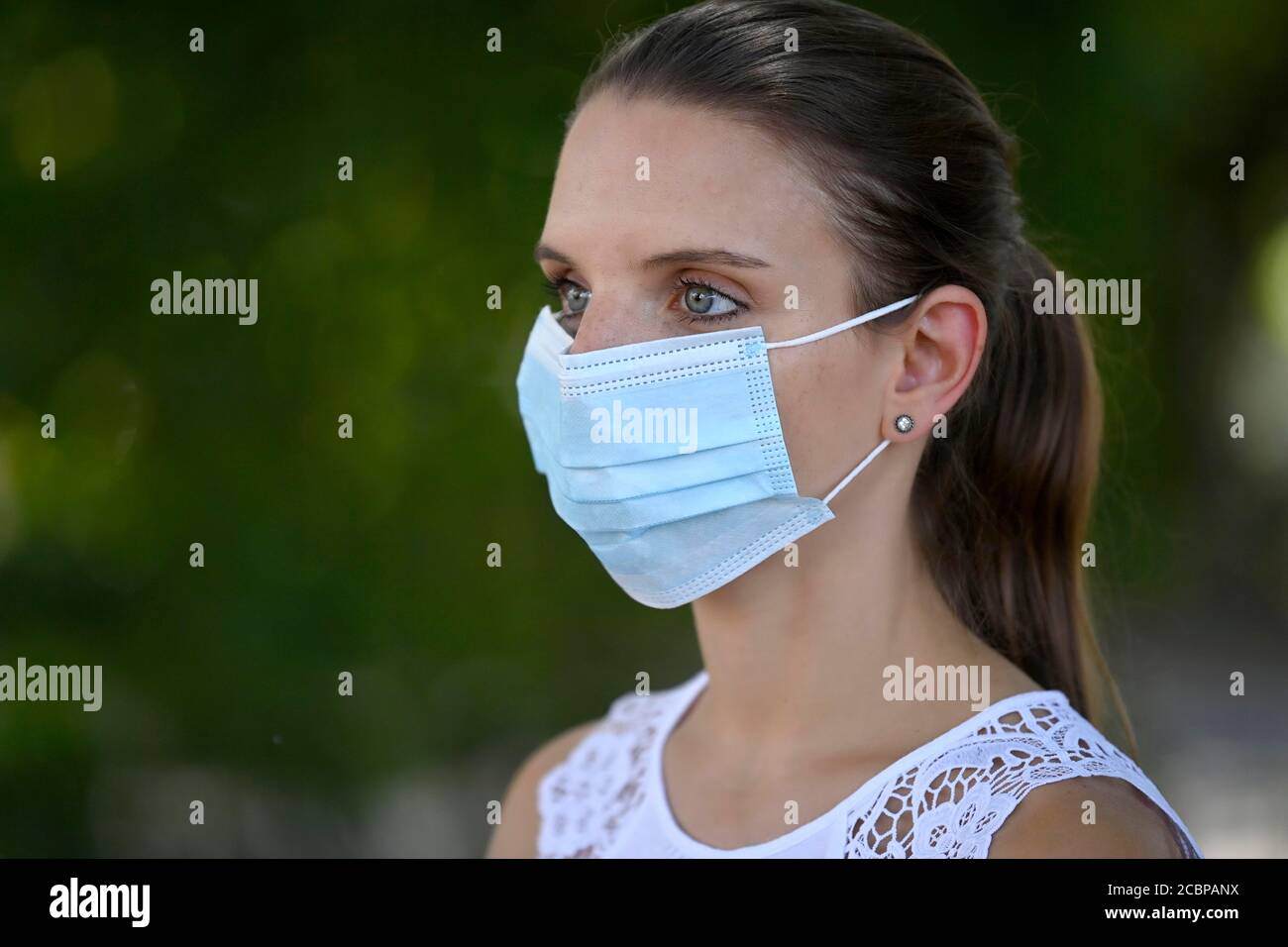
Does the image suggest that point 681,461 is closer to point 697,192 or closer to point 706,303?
point 706,303

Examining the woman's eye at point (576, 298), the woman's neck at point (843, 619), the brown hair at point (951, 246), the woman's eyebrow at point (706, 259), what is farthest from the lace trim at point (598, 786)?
the woman's eyebrow at point (706, 259)

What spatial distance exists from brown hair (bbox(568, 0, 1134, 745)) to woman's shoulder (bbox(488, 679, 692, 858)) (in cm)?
60

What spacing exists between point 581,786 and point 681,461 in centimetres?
68

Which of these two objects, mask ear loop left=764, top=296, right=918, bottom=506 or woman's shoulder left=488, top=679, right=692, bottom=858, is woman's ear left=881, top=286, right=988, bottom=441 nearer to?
mask ear loop left=764, top=296, right=918, bottom=506

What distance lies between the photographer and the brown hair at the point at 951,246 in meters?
1.44

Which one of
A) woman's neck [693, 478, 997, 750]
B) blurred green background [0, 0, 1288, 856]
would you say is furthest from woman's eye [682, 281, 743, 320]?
blurred green background [0, 0, 1288, 856]

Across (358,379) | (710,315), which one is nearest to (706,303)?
(710,315)

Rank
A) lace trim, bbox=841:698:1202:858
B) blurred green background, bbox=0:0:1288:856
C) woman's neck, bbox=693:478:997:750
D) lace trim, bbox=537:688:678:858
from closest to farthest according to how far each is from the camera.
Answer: lace trim, bbox=841:698:1202:858 → woman's neck, bbox=693:478:997:750 → lace trim, bbox=537:688:678:858 → blurred green background, bbox=0:0:1288:856

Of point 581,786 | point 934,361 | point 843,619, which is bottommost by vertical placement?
point 581,786

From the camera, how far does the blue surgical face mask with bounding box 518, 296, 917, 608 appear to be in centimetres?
145

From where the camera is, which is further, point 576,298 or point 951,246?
point 576,298

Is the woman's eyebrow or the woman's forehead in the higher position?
the woman's forehead

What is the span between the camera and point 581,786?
6.19 feet
